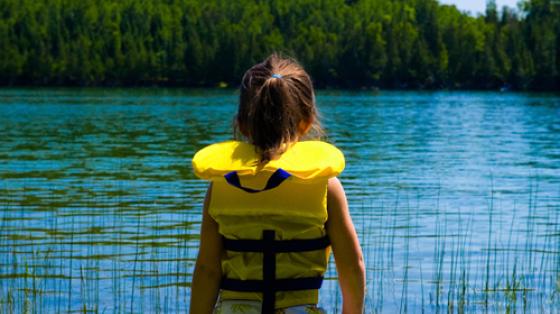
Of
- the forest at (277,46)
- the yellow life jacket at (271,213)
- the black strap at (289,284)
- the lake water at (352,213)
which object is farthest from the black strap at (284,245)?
the forest at (277,46)

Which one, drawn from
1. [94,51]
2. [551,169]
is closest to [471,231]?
[551,169]

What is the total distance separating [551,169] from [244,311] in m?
25.2

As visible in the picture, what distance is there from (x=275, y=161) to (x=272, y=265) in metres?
0.36

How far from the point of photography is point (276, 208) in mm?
3555

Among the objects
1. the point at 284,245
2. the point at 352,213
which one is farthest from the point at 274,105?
the point at 352,213

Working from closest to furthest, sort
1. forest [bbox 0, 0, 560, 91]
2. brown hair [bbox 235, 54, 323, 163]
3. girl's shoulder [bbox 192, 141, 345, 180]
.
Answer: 1. girl's shoulder [bbox 192, 141, 345, 180]
2. brown hair [bbox 235, 54, 323, 163]
3. forest [bbox 0, 0, 560, 91]

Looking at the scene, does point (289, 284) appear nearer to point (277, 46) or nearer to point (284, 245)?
point (284, 245)

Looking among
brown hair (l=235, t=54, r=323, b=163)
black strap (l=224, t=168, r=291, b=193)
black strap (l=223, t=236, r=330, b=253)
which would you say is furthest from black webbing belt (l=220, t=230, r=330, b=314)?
brown hair (l=235, t=54, r=323, b=163)

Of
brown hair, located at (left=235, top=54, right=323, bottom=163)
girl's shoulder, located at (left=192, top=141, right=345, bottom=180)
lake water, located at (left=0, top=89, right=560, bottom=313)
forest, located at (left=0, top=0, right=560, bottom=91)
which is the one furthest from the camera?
forest, located at (left=0, top=0, right=560, bottom=91)

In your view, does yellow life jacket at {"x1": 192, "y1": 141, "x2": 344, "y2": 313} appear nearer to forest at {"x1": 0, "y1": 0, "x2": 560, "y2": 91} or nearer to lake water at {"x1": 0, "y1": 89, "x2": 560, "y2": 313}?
lake water at {"x1": 0, "y1": 89, "x2": 560, "y2": 313}

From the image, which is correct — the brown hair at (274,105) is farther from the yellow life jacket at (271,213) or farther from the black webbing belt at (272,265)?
the black webbing belt at (272,265)

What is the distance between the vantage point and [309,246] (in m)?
3.61

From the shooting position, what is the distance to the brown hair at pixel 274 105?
3.58m

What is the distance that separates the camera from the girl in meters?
3.53
